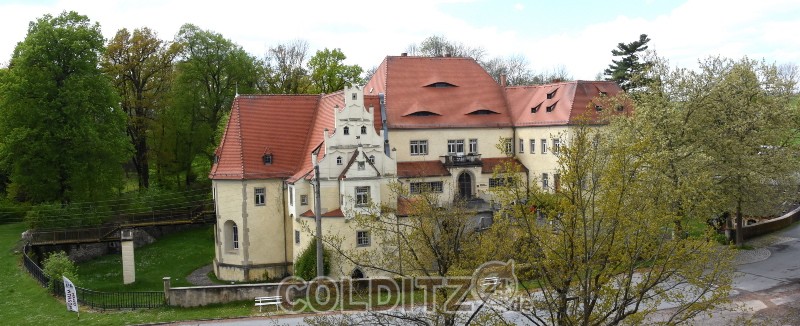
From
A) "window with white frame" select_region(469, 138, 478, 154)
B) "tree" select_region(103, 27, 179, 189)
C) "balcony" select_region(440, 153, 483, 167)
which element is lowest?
"balcony" select_region(440, 153, 483, 167)

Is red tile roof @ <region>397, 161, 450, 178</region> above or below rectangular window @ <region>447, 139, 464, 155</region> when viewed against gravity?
below

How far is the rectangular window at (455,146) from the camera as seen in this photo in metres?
40.4

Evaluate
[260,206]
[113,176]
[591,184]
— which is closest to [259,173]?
[260,206]

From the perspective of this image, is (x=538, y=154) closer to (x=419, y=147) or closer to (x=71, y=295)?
(x=419, y=147)

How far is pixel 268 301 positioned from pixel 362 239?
706cm

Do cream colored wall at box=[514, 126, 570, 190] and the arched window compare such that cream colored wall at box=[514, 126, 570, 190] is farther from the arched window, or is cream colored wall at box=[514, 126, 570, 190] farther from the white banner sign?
the white banner sign

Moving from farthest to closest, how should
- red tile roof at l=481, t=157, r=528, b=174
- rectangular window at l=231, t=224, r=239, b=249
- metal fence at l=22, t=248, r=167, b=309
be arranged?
red tile roof at l=481, t=157, r=528, b=174 < rectangular window at l=231, t=224, r=239, b=249 < metal fence at l=22, t=248, r=167, b=309

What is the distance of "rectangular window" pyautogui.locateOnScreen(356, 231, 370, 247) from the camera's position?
30.3 m

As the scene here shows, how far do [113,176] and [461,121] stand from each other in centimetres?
2188

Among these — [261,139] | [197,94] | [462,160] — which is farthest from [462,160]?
[197,94]

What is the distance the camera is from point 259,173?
33.2 metres

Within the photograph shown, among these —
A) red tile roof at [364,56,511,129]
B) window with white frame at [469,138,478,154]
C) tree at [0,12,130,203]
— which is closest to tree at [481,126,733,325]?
red tile roof at [364,56,511,129]

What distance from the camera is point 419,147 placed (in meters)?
39.8

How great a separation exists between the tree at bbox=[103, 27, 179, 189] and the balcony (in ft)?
70.4
